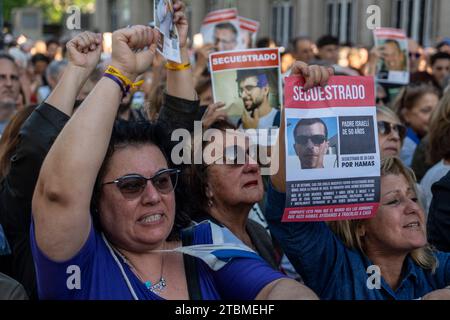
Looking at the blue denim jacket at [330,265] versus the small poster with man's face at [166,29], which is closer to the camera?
the blue denim jacket at [330,265]

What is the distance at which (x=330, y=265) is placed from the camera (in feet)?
9.82

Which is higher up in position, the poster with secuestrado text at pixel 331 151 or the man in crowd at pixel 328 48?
the man in crowd at pixel 328 48

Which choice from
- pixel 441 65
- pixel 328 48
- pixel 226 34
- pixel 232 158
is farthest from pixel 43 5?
pixel 232 158

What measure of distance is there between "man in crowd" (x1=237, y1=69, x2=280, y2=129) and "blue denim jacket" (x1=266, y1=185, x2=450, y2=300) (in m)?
1.54

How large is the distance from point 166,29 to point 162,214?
926 mm

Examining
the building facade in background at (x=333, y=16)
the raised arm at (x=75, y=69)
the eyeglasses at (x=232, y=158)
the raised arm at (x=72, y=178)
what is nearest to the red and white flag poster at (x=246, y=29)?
the eyeglasses at (x=232, y=158)

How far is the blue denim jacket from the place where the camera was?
294 centimetres

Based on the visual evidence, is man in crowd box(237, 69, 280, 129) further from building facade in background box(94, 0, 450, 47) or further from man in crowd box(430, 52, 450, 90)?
building facade in background box(94, 0, 450, 47)

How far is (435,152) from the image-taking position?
4.57 m

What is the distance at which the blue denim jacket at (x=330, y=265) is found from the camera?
294cm

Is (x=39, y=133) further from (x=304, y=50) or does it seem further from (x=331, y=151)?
(x=304, y=50)

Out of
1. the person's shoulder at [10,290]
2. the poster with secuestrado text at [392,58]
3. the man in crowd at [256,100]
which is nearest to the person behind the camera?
the person's shoulder at [10,290]

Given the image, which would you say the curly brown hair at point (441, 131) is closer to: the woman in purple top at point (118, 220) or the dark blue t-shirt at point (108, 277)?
the woman in purple top at point (118, 220)

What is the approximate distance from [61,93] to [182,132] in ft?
2.67
